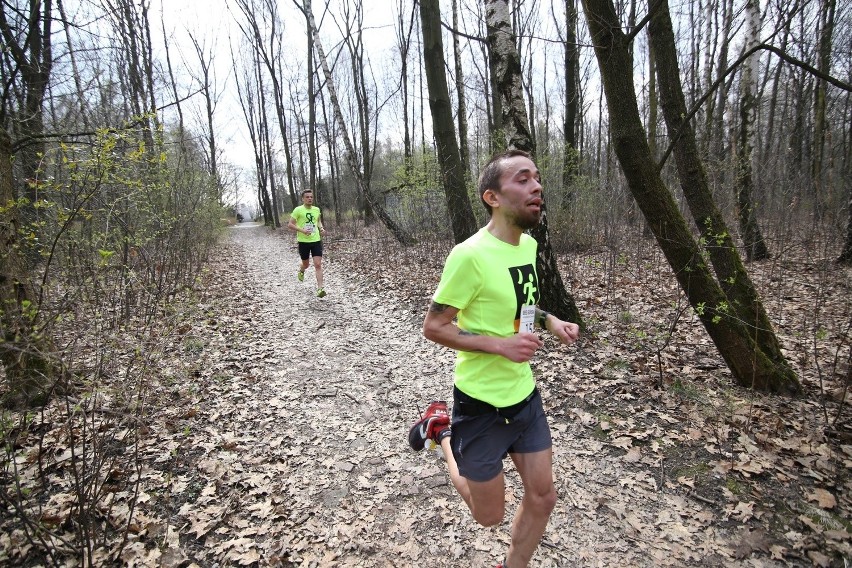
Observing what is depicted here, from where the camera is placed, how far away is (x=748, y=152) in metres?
8.52

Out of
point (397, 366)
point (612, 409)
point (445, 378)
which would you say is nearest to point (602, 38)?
point (612, 409)

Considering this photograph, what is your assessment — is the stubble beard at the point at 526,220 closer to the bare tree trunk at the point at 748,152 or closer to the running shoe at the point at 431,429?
the running shoe at the point at 431,429

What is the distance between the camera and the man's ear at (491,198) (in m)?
2.06

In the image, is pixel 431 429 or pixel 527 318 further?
pixel 431 429

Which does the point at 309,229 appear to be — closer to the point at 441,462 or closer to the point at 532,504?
the point at 441,462

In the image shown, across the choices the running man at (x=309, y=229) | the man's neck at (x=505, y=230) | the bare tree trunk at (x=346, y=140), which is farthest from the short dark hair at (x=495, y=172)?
the bare tree trunk at (x=346, y=140)

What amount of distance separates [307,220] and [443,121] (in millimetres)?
3588

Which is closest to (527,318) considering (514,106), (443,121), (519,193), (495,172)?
(519,193)

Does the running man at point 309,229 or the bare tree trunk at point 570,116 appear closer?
the running man at point 309,229

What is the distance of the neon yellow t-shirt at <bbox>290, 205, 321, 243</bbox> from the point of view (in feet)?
27.0

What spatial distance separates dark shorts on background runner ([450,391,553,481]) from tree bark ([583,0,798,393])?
2564 millimetres

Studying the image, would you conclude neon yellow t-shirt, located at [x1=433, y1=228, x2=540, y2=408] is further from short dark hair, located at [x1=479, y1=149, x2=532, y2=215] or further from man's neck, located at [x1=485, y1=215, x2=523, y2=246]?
short dark hair, located at [x1=479, y1=149, x2=532, y2=215]

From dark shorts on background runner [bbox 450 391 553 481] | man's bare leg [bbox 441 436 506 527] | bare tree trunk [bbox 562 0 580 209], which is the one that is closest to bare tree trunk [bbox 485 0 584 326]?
dark shorts on background runner [bbox 450 391 553 481]

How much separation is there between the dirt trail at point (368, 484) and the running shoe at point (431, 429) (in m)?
0.55
